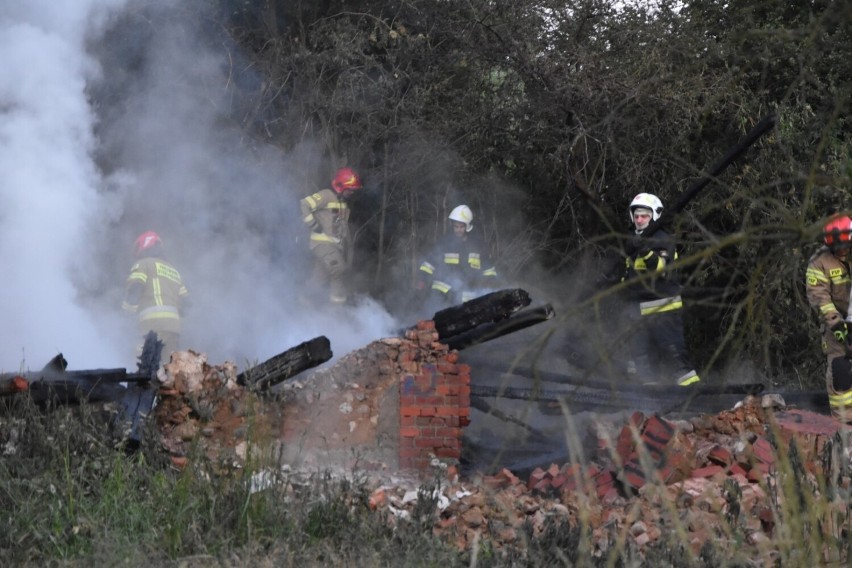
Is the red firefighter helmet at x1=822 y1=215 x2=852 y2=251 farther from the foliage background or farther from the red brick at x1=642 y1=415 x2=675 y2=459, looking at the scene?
the foliage background

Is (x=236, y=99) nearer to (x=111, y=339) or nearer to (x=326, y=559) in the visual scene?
(x=111, y=339)

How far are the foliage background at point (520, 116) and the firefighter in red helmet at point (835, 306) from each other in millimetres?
3190

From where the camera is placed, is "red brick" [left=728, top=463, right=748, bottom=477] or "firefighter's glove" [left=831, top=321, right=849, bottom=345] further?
"firefighter's glove" [left=831, top=321, right=849, bottom=345]

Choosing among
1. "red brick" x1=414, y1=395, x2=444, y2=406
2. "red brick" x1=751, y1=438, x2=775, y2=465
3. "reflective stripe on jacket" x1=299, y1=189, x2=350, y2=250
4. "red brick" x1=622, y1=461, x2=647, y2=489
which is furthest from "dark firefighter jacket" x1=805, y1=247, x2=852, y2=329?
"reflective stripe on jacket" x1=299, y1=189, x2=350, y2=250

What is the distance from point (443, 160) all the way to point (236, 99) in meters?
2.50

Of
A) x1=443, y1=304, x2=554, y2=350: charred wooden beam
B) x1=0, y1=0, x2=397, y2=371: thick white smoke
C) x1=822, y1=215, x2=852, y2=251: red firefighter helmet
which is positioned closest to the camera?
x1=443, y1=304, x2=554, y2=350: charred wooden beam

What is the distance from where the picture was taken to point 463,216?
11.9 metres

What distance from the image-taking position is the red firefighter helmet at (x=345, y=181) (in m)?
12.1

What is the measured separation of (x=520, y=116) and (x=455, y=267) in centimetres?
214

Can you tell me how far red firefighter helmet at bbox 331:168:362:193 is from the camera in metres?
12.1

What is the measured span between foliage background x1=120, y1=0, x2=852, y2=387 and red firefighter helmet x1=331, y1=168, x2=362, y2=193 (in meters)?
0.69

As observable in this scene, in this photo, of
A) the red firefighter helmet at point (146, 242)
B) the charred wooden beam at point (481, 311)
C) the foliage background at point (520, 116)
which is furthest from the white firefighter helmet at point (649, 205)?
the red firefighter helmet at point (146, 242)

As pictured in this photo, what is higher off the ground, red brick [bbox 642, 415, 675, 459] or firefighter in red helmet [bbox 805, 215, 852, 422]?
firefighter in red helmet [bbox 805, 215, 852, 422]

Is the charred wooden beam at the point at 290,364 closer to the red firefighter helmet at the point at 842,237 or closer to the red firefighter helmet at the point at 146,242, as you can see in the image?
the red firefighter helmet at the point at 146,242
